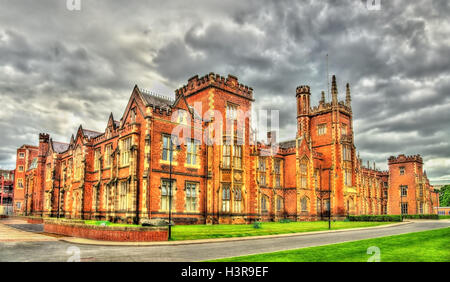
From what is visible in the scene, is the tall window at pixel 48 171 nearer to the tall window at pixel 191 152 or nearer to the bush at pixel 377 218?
the tall window at pixel 191 152

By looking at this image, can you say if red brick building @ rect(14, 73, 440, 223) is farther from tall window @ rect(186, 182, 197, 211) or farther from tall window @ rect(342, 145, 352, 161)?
tall window @ rect(342, 145, 352, 161)

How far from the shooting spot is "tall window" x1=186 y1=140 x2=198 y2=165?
36.8 metres

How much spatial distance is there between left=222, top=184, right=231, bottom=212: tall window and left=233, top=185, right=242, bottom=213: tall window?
0.73m

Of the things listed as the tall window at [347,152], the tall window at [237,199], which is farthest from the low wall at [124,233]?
the tall window at [347,152]

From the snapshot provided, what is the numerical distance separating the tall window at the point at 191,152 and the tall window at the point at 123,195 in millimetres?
6801

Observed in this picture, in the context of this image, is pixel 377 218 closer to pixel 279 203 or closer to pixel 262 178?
pixel 279 203

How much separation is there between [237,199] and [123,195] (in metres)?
12.4

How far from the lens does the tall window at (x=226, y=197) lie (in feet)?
124

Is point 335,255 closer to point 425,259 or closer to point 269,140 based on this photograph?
point 425,259

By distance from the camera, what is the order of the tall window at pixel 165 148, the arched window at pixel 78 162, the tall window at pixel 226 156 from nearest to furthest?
the tall window at pixel 165 148 < the tall window at pixel 226 156 < the arched window at pixel 78 162

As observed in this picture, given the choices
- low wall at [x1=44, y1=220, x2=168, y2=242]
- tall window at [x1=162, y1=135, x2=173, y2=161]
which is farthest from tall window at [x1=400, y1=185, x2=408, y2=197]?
low wall at [x1=44, y1=220, x2=168, y2=242]

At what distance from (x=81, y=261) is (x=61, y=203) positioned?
40.9 m

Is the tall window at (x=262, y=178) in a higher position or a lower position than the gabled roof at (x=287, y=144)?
lower

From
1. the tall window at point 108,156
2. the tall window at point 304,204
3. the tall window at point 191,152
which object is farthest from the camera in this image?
the tall window at point 304,204
